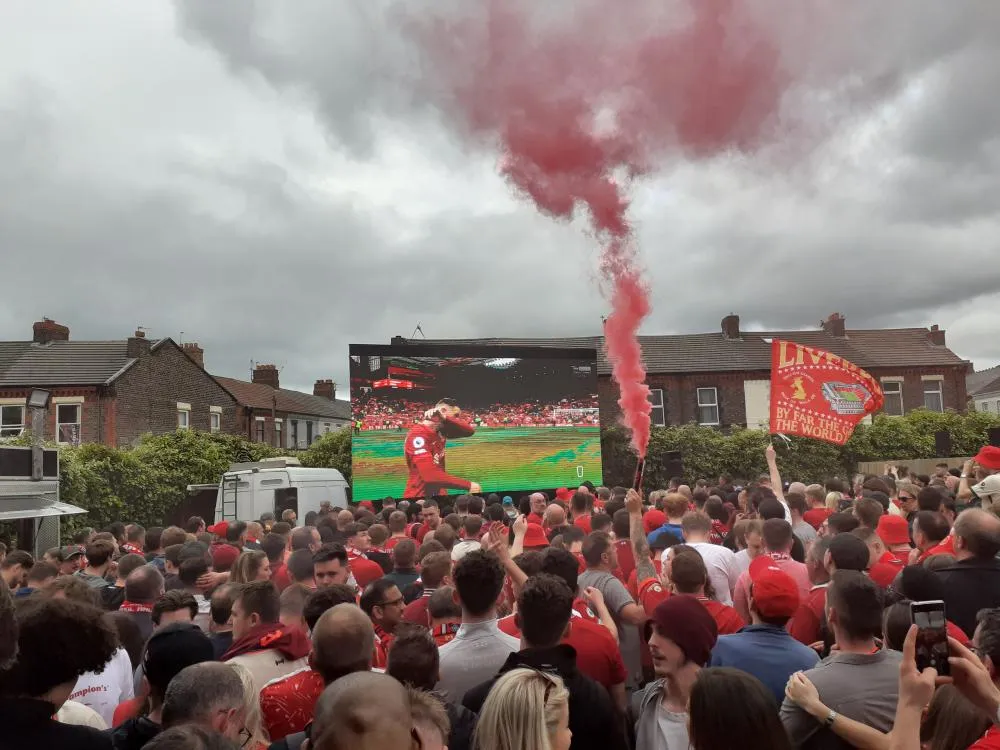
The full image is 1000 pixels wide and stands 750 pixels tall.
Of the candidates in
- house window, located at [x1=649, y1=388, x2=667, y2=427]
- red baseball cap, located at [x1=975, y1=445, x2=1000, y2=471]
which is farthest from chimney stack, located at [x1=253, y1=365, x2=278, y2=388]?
red baseball cap, located at [x1=975, y1=445, x2=1000, y2=471]

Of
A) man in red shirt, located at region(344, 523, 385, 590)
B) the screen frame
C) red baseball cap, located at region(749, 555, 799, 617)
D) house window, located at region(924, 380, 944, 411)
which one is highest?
the screen frame

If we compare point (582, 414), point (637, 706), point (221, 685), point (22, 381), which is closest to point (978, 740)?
point (637, 706)

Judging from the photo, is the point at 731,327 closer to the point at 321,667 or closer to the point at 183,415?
the point at 183,415

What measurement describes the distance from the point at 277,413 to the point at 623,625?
119 ft

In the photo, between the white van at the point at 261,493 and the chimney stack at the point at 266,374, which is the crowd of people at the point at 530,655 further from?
the chimney stack at the point at 266,374

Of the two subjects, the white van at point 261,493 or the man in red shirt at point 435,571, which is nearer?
the man in red shirt at point 435,571

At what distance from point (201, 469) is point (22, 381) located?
1085 centimetres

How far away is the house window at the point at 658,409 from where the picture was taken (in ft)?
101

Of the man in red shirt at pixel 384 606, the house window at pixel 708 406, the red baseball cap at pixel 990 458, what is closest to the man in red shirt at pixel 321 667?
the man in red shirt at pixel 384 606

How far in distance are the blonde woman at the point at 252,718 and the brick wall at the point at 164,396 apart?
26.6 m

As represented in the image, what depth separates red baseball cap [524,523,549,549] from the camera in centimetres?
779

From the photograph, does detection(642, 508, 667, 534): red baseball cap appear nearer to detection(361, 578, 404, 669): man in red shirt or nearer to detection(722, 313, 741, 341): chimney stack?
detection(361, 578, 404, 669): man in red shirt

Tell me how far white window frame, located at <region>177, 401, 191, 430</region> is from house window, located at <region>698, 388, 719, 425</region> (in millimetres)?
21270

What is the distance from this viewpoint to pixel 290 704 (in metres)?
3.12
